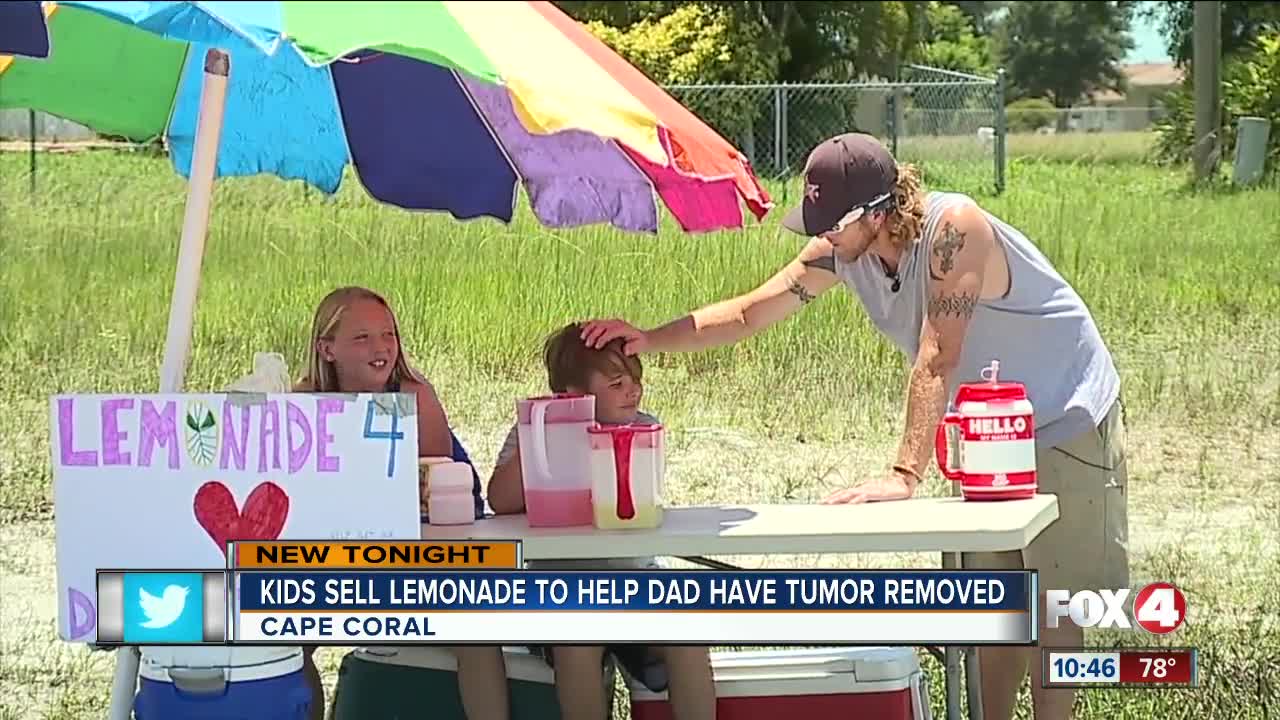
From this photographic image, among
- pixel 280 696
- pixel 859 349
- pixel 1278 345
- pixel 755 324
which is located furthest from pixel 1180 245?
pixel 280 696

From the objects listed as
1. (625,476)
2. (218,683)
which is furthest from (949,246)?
(218,683)

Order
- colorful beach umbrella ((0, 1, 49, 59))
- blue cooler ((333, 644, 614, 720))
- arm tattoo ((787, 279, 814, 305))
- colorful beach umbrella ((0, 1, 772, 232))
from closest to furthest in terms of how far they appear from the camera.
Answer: colorful beach umbrella ((0, 1, 772, 232)) → colorful beach umbrella ((0, 1, 49, 59)) → blue cooler ((333, 644, 614, 720)) → arm tattoo ((787, 279, 814, 305))

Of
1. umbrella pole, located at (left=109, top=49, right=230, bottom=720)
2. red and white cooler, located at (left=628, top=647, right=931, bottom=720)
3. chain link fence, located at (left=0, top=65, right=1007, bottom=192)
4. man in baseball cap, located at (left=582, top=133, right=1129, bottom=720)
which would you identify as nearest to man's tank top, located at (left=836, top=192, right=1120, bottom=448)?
man in baseball cap, located at (left=582, top=133, right=1129, bottom=720)

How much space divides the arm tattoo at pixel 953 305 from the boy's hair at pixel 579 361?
2.02 ft

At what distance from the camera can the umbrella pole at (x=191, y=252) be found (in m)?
3.59

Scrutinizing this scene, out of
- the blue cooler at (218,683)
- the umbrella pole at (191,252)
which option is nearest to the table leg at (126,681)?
the umbrella pole at (191,252)

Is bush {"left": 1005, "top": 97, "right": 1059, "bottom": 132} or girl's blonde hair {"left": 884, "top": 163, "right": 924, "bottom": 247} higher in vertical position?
bush {"left": 1005, "top": 97, "right": 1059, "bottom": 132}

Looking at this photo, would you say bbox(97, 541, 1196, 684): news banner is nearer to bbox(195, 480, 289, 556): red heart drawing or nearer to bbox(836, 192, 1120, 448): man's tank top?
bbox(195, 480, 289, 556): red heart drawing

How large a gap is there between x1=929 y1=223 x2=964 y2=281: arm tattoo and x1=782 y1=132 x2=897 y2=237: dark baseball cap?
0.14 meters

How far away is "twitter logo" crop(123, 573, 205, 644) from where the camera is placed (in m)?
3.27

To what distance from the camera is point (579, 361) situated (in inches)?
151

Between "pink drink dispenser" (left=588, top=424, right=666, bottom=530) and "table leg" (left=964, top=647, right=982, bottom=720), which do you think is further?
"table leg" (left=964, top=647, right=982, bottom=720)

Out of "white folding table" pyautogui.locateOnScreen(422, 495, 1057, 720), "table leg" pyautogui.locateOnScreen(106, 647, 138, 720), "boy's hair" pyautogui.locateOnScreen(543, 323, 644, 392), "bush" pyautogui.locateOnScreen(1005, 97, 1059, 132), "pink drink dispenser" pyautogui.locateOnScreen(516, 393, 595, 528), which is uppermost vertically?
"bush" pyautogui.locateOnScreen(1005, 97, 1059, 132)

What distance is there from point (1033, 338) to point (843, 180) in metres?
0.58
